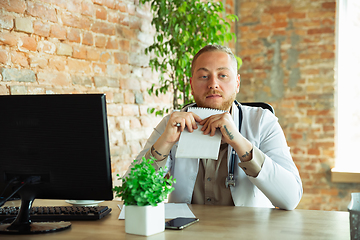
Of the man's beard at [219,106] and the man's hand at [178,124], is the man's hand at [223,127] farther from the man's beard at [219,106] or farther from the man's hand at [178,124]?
the man's beard at [219,106]

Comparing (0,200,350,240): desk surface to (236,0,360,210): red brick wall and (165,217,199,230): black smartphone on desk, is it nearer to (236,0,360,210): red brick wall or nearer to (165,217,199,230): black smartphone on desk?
(165,217,199,230): black smartphone on desk

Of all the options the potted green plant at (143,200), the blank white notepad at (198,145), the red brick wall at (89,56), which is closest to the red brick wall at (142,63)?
the red brick wall at (89,56)

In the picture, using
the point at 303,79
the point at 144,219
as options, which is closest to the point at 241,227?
the point at 144,219

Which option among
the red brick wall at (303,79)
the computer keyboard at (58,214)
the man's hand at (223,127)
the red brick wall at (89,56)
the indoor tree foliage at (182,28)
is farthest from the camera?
the red brick wall at (303,79)

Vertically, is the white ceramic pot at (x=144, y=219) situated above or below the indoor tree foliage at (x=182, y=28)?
below

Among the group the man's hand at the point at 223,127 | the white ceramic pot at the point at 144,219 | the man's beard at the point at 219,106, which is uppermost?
the man's beard at the point at 219,106

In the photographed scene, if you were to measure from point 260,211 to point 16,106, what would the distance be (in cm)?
92

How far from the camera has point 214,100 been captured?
6.05 ft

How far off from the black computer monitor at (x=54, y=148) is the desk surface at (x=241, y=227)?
0.10 metres

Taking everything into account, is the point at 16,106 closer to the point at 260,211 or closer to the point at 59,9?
the point at 260,211

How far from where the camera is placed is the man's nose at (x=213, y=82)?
183 cm

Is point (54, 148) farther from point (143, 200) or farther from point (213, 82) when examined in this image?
point (213, 82)

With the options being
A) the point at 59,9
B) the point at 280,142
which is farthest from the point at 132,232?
the point at 59,9

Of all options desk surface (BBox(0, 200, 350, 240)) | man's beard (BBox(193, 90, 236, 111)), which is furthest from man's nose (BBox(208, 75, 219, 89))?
desk surface (BBox(0, 200, 350, 240))
